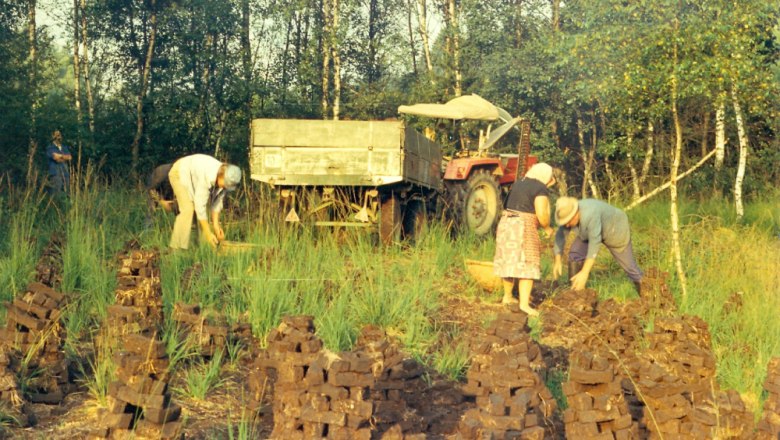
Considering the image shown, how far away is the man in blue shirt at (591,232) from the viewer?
8508 mm

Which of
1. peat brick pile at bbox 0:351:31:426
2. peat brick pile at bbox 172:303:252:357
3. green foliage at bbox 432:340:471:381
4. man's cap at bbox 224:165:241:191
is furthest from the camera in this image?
man's cap at bbox 224:165:241:191

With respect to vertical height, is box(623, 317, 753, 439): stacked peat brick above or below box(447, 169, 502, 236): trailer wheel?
below

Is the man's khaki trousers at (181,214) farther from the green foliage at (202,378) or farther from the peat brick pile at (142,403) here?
the peat brick pile at (142,403)

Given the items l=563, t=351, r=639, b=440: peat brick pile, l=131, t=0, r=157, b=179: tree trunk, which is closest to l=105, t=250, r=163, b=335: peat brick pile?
l=563, t=351, r=639, b=440: peat brick pile

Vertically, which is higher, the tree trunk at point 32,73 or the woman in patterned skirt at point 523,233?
the tree trunk at point 32,73

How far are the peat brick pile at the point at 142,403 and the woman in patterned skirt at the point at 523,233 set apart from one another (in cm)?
468

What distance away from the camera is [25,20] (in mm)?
22750

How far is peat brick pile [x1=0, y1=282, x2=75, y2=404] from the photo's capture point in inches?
195

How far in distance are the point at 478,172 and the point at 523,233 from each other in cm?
536

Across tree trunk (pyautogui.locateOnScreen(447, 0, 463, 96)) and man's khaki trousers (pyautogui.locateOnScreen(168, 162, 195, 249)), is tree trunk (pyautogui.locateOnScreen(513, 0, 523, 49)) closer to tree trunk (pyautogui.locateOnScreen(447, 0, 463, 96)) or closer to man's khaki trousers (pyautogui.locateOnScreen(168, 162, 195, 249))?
tree trunk (pyautogui.locateOnScreen(447, 0, 463, 96))

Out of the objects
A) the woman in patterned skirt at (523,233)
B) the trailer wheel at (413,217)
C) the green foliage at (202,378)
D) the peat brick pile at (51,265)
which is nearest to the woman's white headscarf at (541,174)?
the woman in patterned skirt at (523,233)

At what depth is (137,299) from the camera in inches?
225

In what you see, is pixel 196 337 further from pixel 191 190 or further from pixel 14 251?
pixel 191 190

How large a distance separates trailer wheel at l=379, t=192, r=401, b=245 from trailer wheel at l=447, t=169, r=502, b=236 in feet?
4.87
